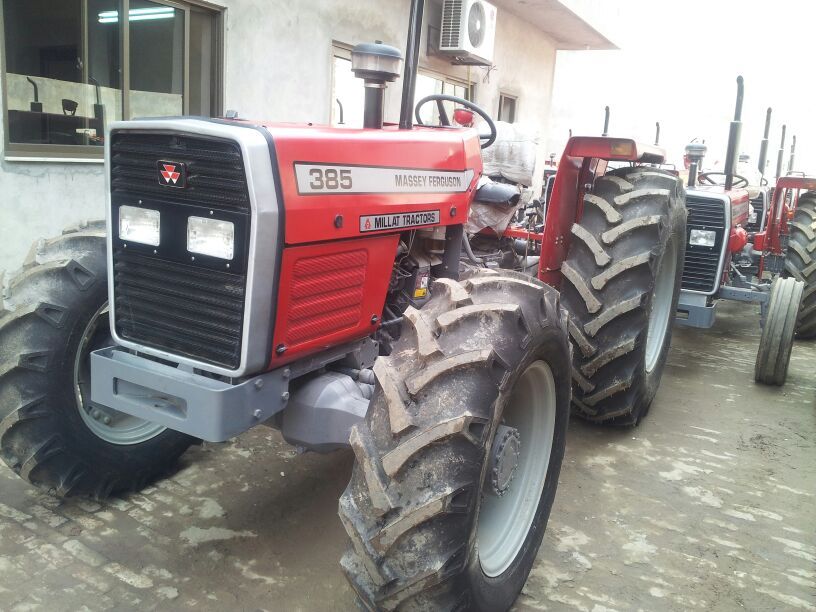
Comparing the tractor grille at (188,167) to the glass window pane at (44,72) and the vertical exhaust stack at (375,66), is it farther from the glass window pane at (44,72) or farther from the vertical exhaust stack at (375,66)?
the glass window pane at (44,72)

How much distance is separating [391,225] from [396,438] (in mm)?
880

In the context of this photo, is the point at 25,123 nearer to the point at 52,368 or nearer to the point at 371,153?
the point at 52,368

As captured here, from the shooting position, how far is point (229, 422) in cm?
205

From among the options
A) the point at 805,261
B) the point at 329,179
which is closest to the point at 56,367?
the point at 329,179

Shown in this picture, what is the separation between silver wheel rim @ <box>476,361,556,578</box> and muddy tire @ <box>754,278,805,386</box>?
2820 millimetres

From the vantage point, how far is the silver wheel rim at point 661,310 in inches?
166

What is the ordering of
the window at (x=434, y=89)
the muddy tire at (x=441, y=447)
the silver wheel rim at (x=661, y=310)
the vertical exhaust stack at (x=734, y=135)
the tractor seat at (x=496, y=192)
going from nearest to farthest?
the muddy tire at (x=441, y=447) < the tractor seat at (x=496, y=192) < the silver wheel rim at (x=661, y=310) < the vertical exhaust stack at (x=734, y=135) < the window at (x=434, y=89)

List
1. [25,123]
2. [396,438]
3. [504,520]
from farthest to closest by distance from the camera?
1. [25,123]
2. [504,520]
3. [396,438]

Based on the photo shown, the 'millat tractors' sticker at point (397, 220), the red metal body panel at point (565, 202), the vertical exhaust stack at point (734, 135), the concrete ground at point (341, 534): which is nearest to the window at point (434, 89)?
the vertical exhaust stack at point (734, 135)

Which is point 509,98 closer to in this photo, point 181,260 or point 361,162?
point 361,162

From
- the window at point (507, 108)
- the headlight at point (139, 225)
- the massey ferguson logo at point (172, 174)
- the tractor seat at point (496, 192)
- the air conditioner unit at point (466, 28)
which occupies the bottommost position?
the headlight at point (139, 225)

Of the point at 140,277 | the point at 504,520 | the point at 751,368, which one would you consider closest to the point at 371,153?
the point at 140,277

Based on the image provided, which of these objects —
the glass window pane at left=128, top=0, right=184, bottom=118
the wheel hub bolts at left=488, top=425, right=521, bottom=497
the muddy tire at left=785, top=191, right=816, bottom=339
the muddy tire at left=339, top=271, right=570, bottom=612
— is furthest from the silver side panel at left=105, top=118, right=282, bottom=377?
the muddy tire at left=785, top=191, right=816, bottom=339

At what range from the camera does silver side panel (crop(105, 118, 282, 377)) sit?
1942 mm
